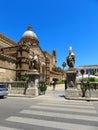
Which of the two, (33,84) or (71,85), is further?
(33,84)

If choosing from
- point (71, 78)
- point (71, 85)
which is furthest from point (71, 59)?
point (71, 85)

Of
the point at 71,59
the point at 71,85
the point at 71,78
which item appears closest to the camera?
the point at 71,85

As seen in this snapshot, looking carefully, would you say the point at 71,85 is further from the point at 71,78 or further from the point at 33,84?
the point at 33,84

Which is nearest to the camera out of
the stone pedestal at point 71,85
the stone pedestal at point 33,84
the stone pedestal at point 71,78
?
the stone pedestal at point 71,85

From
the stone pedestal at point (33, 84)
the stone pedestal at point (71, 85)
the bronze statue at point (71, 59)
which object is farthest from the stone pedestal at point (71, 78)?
the stone pedestal at point (33, 84)

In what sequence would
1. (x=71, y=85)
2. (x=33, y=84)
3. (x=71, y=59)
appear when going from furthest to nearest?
(x=33, y=84)
(x=71, y=59)
(x=71, y=85)

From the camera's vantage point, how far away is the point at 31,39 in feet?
193

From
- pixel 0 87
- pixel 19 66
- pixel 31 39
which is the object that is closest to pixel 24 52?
pixel 19 66

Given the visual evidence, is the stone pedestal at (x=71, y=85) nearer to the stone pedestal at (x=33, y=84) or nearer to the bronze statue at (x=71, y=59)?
the bronze statue at (x=71, y=59)

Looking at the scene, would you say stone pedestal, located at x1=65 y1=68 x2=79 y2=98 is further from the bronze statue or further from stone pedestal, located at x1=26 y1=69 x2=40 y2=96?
stone pedestal, located at x1=26 y1=69 x2=40 y2=96

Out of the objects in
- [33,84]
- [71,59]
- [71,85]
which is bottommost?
[71,85]

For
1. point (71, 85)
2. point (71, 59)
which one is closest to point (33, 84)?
point (71, 85)

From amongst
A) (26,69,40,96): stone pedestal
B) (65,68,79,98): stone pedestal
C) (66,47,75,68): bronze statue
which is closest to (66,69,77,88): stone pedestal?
(65,68,79,98): stone pedestal

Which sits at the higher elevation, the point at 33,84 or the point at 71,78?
the point at 71,78
